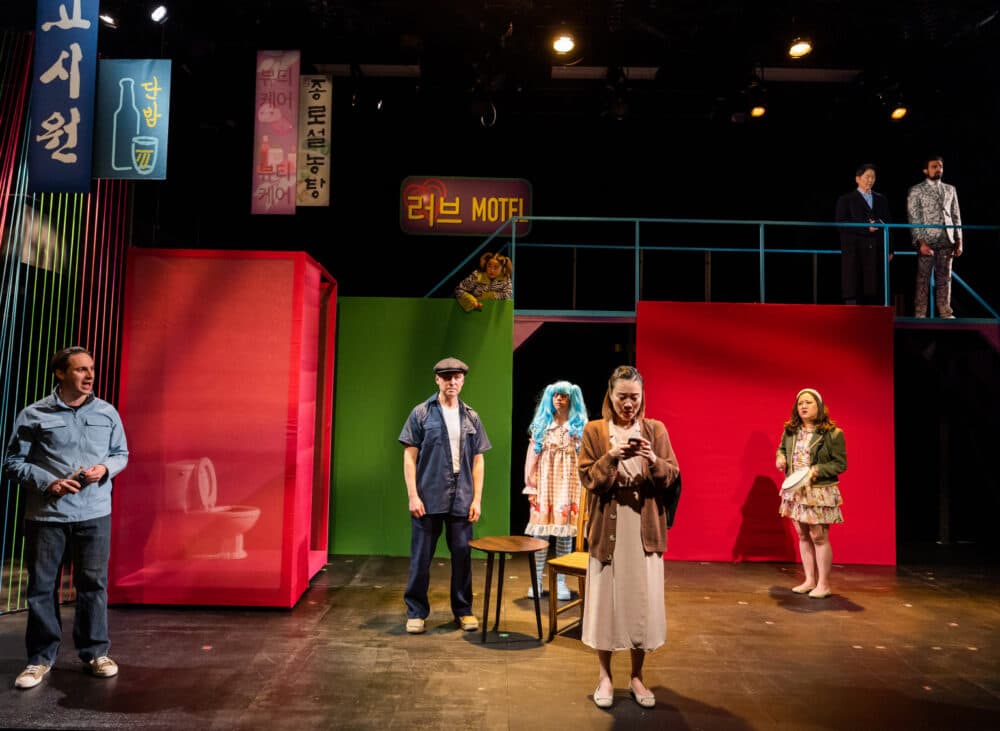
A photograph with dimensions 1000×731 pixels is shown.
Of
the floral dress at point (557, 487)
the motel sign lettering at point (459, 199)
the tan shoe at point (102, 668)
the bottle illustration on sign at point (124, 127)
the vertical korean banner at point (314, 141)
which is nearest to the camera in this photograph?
the tan shoe at point (102, 668)

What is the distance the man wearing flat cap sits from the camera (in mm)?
4824

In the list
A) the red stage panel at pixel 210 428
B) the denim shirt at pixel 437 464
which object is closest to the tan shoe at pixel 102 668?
the red stage panel at pixel 210 428

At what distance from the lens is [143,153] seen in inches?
201

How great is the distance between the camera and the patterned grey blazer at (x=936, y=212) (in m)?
7.69

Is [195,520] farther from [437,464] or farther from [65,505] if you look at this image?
[437,464]

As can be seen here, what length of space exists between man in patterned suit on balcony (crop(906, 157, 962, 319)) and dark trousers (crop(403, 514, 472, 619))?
5781 millimetres

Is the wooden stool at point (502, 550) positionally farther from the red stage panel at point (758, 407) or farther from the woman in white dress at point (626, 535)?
the red stage panel at point (758, 407)

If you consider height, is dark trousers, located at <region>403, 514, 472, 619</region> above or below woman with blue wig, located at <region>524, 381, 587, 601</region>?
below

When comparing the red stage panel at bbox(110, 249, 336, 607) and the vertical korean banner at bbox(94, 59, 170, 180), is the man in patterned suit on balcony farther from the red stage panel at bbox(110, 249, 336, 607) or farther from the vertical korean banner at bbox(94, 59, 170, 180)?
the vertical korean banner at bbox(94, 59, 170, 180)

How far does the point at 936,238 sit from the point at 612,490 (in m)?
6.20

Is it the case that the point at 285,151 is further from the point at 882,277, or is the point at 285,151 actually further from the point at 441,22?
the point at 882,277

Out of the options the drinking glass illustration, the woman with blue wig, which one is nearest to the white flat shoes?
the woman with blue wig

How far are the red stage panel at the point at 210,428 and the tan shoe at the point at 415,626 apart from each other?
99 cm

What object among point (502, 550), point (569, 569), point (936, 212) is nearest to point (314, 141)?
point (502, 550)
